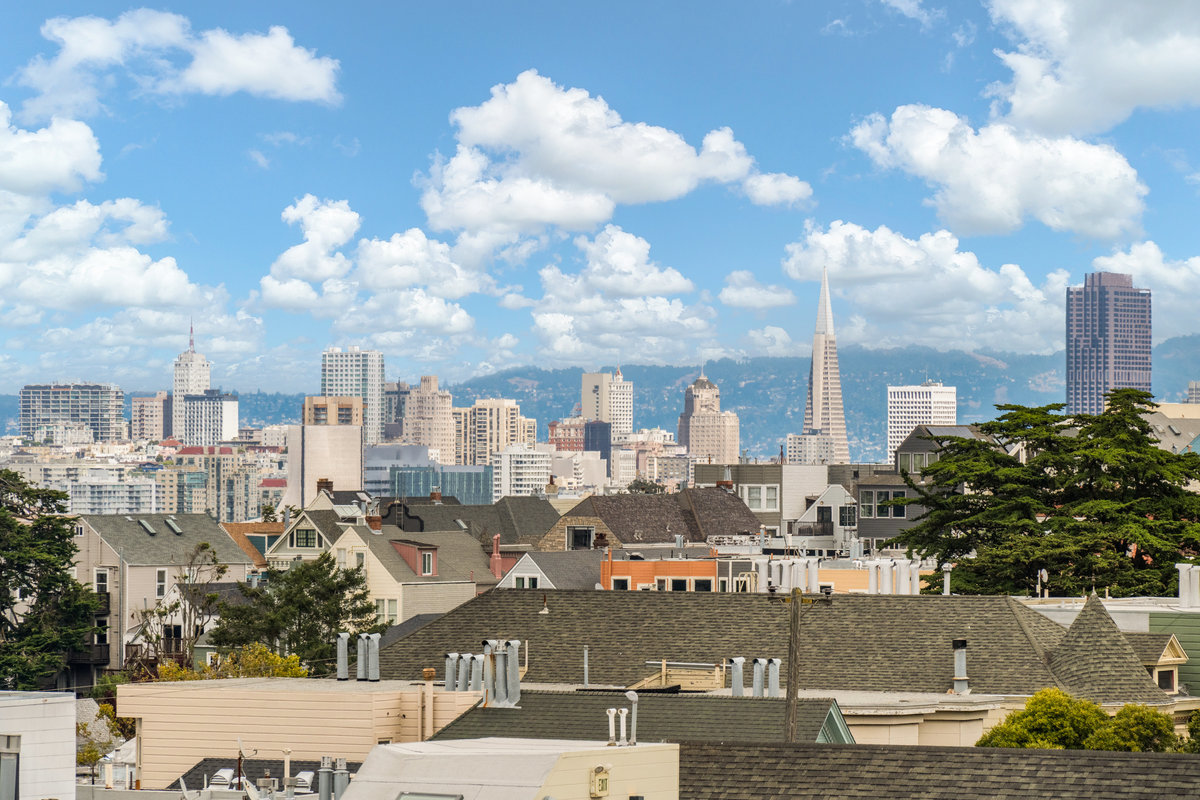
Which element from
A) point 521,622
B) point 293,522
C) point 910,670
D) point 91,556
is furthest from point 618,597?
point 91,556

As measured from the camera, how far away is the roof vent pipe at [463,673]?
31.0 m

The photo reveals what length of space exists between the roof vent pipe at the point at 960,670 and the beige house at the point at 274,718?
14.3 meters

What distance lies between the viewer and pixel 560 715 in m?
28.8

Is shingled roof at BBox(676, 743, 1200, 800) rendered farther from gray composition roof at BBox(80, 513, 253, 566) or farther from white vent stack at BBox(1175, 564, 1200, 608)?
gray composition roof at BBox(80, 513, 253, 566)

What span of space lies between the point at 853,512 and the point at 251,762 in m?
91.7

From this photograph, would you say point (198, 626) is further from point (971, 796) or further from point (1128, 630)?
point (971, 796)

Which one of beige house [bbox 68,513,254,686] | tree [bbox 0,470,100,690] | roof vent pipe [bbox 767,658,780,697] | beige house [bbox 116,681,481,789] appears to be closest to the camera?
beige house [bbox 116,681,481,789]

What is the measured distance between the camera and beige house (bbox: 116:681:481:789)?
29828mm

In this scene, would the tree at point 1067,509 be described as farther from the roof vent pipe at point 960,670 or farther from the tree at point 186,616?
the tree at point 186,616

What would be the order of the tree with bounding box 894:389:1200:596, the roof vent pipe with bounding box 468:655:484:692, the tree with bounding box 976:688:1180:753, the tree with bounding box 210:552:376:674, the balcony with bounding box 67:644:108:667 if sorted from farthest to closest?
1. the balcony with bounding box 67:644:108:667
2. the tree with bounding box 210:552:376:674
3. the tree with bounding box 894:389:1200:596
4. the tree with bounding box 976:688:1180:753
5. the roof vent pipe with bounding box 468:655:484:692

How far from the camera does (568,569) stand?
79938 mm

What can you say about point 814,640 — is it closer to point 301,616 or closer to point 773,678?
point 773,678

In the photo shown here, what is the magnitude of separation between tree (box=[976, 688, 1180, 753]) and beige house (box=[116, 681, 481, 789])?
10836mm

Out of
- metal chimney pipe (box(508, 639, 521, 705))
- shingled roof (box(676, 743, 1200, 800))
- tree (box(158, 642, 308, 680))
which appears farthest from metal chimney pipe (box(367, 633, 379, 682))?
tree (box(158, 642, 308, 680))
